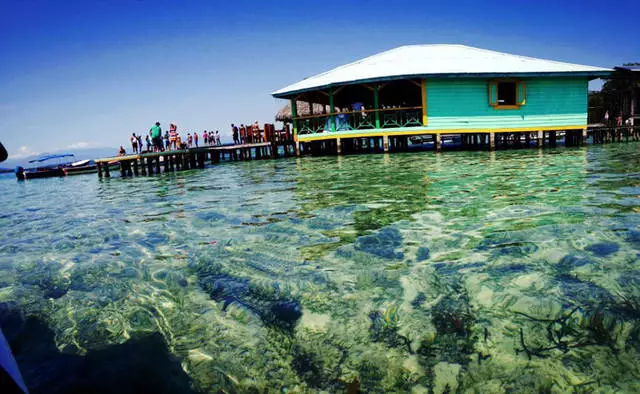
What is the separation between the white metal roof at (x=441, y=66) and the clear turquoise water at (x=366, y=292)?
12.4 meters

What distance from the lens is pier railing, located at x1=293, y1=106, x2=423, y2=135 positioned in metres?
18.6

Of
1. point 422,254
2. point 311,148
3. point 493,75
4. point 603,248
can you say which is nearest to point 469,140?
point 493,75

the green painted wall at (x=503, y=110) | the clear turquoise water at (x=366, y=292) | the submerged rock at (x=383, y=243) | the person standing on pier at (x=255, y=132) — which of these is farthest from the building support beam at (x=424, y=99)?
the submerged rock at (x=383, y=243)

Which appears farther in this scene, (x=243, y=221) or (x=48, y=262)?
(x=243, y=221)

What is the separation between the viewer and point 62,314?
3.26 meters

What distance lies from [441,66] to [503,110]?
367cm

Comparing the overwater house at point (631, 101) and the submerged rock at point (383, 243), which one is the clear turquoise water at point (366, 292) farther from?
the overwater house at point (631, 101)

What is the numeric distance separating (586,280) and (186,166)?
20.1 meters

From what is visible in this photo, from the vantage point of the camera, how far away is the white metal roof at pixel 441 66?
693 inches

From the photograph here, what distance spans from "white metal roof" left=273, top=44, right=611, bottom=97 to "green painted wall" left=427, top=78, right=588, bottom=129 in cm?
74

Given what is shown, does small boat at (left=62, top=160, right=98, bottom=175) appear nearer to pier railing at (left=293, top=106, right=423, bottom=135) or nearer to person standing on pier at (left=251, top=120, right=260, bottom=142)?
person standing on pier at (left=251, top=120, right=260, bottom=142)

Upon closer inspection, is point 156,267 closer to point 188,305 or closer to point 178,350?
point 188,305

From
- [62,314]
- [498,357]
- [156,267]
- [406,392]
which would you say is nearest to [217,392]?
[406,392]

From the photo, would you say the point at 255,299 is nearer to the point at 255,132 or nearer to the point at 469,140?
the point at 255,132
